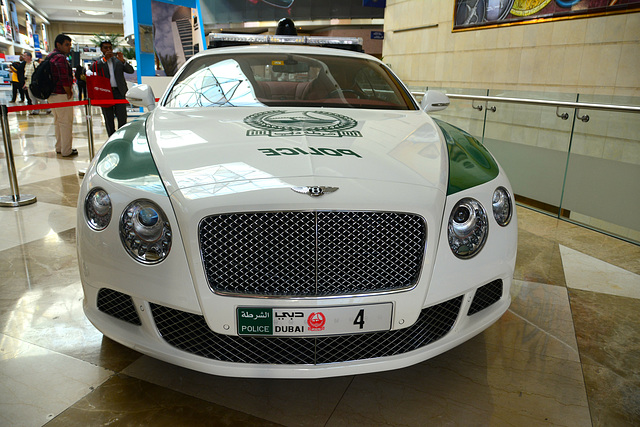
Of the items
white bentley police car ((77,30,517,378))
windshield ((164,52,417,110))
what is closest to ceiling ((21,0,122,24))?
windshield ((164,52,417,110))

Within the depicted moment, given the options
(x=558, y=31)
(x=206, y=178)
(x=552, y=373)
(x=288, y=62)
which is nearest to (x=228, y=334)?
(x=206, y=178)

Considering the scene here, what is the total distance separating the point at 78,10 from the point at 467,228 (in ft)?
124

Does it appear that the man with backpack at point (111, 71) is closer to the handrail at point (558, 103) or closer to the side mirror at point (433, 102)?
the handrail at point (558, 103)

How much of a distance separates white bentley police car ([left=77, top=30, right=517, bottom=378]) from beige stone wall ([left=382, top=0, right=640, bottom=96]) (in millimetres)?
5633

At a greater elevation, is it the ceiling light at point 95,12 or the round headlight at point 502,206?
the ceiling light at point 95,12

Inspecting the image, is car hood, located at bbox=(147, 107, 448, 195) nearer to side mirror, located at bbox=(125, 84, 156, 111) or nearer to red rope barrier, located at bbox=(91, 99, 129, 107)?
side mirror, located at bbox=(125, 84, 156, 111)

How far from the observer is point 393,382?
5.86 feet

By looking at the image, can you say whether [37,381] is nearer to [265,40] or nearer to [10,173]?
[265,40]

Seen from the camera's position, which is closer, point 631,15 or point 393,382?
point 393,382

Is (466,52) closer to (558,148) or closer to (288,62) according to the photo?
(558,148)

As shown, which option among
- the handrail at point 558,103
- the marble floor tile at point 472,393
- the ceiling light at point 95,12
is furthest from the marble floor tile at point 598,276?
the ceiling light at point 95,12

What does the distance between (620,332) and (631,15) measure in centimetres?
528

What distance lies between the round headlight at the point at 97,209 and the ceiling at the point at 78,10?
30.3m

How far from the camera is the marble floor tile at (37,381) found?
1.56 meters
